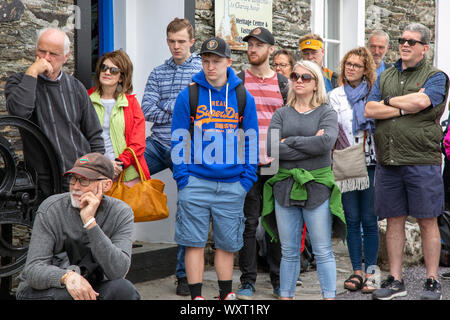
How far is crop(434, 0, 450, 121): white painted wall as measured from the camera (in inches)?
384

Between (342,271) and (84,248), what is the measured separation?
316cm

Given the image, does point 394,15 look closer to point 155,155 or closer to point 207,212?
point 155,155

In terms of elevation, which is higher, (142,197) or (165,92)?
(165,92)

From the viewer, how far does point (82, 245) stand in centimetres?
328

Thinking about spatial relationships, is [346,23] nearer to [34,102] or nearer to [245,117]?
[245,117]

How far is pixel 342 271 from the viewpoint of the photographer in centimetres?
580

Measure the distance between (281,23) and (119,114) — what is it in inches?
116

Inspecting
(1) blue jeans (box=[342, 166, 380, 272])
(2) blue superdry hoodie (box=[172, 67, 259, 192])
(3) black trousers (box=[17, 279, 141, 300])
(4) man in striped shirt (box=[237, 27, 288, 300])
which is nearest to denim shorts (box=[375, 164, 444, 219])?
(1) blue jeans (box=[342, 166, 380, 272])

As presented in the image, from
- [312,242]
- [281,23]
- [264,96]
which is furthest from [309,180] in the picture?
[281,23]

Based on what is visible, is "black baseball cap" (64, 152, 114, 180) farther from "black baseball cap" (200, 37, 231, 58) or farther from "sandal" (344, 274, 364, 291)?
"sandal" (344, 274, 364, 291)

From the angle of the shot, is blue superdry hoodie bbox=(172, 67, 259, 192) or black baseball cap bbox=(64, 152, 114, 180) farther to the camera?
blue superdry hoodie bbox=(172, 67, 259, 192)

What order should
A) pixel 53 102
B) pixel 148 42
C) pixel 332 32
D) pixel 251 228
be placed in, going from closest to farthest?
pixel 53 102 → pixel 251 228 → pixel 148 42 → pixel 332 32

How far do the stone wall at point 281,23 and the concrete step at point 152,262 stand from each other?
1874mm
